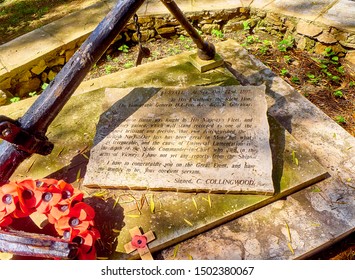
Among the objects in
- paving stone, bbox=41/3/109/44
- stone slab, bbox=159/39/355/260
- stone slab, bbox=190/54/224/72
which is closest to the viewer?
stone slab, bbox=159/39/355/260

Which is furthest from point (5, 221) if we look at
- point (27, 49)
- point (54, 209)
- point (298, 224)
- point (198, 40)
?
point (27, 49)

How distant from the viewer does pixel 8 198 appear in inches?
53.3

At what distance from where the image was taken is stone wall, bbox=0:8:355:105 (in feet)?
9.68

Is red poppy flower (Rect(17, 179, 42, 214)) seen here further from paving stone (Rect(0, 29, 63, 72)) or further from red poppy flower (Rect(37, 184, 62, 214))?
paving stone (Rect(0, 29, 63, 72))

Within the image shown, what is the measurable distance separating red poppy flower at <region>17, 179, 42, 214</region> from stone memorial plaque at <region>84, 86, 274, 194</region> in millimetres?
399

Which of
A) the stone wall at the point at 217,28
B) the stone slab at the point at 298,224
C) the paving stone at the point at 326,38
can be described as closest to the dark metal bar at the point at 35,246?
the stone slab at the point at 298,224

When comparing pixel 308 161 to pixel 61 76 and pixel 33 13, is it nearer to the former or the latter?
pixel 61 76

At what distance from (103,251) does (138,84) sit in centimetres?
135

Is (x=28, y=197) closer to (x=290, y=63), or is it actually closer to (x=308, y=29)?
(x=290, y=63)

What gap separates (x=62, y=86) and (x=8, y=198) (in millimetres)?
566

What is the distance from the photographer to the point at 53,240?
120 cm

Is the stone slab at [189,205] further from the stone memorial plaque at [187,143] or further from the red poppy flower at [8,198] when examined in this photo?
the red poppy flower at [8,198]

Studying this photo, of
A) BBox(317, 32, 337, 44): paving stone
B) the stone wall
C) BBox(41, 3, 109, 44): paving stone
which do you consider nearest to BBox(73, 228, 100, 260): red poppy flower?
the stone wall
